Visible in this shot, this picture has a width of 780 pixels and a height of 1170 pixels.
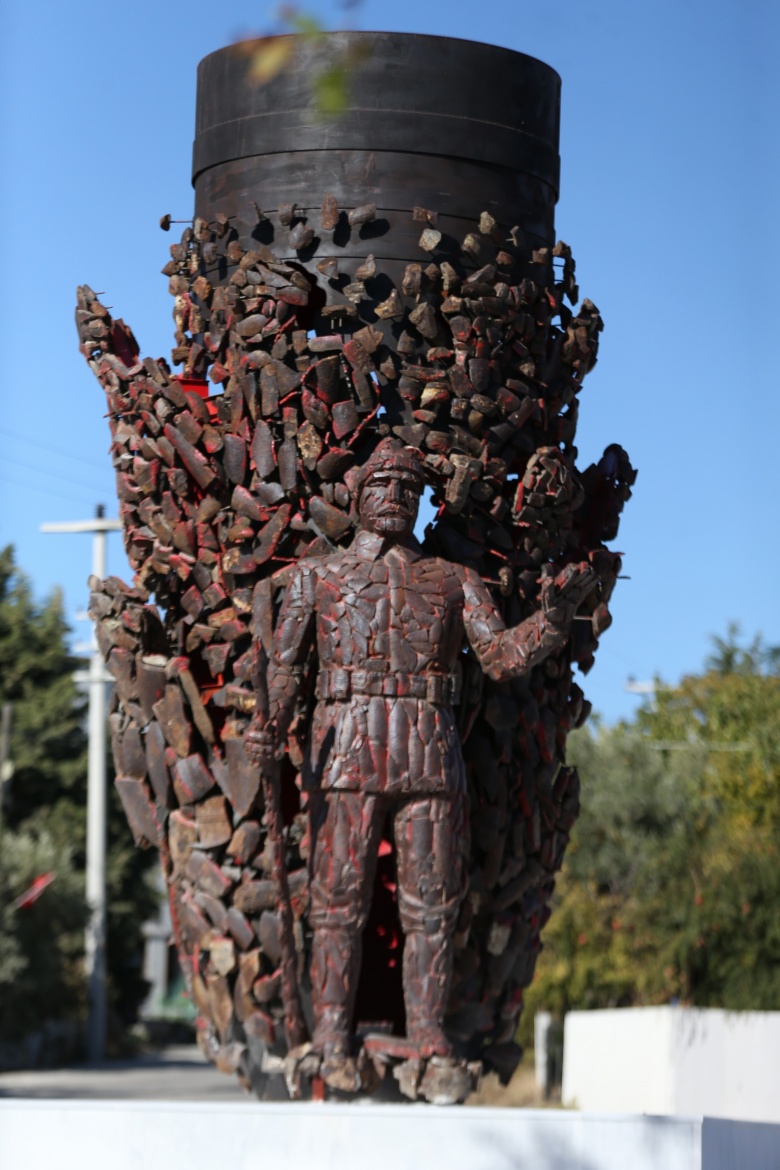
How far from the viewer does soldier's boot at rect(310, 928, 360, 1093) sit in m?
6.63

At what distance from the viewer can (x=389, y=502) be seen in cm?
680

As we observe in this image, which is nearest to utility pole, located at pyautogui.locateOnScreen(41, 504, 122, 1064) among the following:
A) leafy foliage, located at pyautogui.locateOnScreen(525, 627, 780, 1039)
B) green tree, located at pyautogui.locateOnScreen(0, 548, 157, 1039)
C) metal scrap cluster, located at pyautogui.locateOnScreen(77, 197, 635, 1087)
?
green tree, located at pyautogui.locateOnScreen(0, 548, 157, 1039)

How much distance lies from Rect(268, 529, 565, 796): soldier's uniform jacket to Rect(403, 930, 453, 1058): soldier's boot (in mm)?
564

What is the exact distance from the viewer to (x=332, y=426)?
7176 mm

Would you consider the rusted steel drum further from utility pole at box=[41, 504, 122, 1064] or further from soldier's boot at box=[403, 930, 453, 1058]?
utility pole at box=[41, 504, 122, 1064]

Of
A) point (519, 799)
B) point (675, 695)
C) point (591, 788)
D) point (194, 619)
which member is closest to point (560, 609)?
point (519, 799)

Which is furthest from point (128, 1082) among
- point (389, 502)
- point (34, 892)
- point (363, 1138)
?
point (363, 1138)

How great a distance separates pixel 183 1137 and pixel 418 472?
2562mm

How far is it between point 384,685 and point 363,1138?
66.8 inches

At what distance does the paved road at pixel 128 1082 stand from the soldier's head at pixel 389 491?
43.4 feet

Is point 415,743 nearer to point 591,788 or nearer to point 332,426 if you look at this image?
point 332,426

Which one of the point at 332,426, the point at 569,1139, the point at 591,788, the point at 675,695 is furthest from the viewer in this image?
the point at 675,695

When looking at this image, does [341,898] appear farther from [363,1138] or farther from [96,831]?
[96,831]

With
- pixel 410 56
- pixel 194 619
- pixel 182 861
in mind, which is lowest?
pixel 182 861
